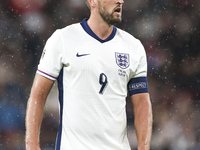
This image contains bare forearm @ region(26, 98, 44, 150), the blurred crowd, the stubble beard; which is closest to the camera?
bare forearm @ region(26, 98, 44, 150)

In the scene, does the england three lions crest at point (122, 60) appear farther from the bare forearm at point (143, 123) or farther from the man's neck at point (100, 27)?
the bare forearm at point (143, 123)

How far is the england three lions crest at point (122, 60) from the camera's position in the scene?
2.20 meters

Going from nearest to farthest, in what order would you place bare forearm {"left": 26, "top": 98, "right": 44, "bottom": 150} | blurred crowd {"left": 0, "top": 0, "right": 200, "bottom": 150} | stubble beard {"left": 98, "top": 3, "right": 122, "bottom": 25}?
bare forearm {"left": 26, "top": 98, "right": 44, "bottom": 150} → stubble beard {"left": 98, "top": 3, "right": 122, "bottom": 25} → blurred crowd {"left": 0, "top": 0, "right": 200, "bottom": 150}

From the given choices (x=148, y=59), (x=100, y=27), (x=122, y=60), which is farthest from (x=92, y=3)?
(x=148, y=59)

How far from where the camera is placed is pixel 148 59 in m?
5.72

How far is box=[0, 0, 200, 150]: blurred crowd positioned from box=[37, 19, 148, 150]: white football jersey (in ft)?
11.2

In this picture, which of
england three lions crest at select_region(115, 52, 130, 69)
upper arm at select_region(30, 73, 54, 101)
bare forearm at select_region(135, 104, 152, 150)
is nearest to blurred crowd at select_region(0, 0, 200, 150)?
bare forearm at select_region(135, 104, 152, 150)

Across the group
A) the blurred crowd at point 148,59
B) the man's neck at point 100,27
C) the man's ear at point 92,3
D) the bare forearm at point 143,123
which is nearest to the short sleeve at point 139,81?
the bare forearm at point 143,123

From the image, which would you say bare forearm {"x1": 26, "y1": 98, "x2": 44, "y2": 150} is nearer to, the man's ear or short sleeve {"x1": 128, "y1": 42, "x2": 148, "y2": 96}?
short sleeve {"x1": 128, "y1": 42, "x2": 148, "y2": 96}

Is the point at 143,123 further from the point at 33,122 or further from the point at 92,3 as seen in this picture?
the point at 92,3

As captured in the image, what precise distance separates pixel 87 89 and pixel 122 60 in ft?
0.90

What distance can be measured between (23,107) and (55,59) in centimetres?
369

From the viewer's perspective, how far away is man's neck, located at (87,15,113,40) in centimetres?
225

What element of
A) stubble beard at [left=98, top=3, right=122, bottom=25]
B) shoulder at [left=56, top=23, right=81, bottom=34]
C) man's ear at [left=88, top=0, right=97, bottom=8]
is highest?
man's ear at [left=88, top=0, right=97, bottom=8]
